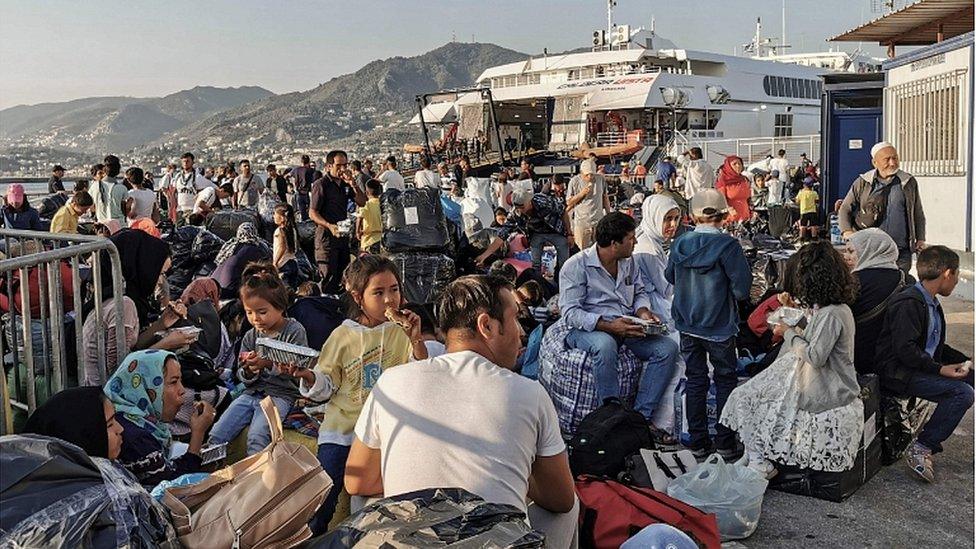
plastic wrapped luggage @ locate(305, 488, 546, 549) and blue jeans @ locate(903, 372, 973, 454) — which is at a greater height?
plastic wrapped luggage @ locate(305, 488, 546, 549)

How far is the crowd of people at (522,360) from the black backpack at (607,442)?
0.49 metres

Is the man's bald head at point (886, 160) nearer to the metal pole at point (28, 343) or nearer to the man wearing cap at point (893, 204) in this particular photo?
the man wearing cap at point (893, 204)

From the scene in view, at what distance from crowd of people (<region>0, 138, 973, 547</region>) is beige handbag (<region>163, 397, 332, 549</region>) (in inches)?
10.4

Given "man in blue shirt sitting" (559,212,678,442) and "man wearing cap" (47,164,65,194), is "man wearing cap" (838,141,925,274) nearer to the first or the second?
"man in blue shirt sitting" (559,212,678,442)

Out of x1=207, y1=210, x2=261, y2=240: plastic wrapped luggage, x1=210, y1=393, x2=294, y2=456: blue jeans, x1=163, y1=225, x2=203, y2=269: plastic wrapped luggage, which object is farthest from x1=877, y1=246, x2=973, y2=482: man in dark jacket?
x1=207, y1=210, x2=261, y2=240: plastic wrapped luggage


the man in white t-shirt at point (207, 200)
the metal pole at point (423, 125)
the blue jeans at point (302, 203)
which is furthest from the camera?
the metal pole at point (423, 125)

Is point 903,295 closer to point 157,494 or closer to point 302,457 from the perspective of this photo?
point 302,457

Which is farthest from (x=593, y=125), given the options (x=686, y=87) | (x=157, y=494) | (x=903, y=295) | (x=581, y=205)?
(x=157, y=494)

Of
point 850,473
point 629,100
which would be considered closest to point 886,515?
point 850,473

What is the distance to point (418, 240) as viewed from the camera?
26.4 feet

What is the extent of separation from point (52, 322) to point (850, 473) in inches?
150

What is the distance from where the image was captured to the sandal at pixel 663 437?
537cm

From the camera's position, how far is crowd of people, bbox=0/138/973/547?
2627 millimetres

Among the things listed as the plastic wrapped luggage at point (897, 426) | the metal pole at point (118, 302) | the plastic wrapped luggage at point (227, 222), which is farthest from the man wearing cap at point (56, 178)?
the plastic wrapped luggage at point (897, 426)
